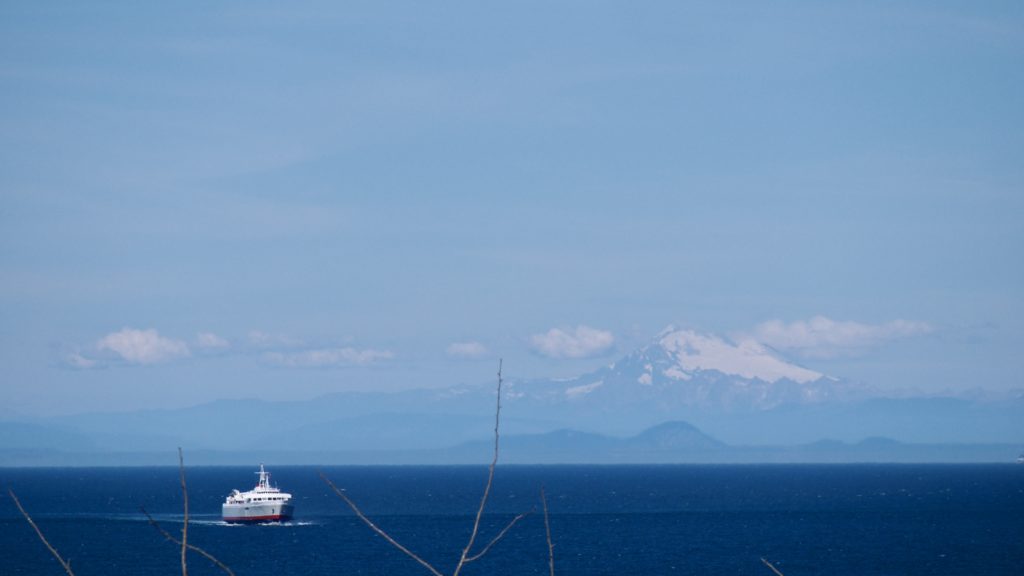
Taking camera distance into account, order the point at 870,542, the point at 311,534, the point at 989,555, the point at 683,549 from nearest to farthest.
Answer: the point at 989,555
the point at 683,549
the point at 870,542
the point at 311,534

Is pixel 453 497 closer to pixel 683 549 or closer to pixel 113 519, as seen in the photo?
pixel 113 519

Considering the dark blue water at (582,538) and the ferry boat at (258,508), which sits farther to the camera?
the ferry boat at (258,508)

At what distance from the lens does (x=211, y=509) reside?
156m

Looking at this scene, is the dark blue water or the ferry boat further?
the ferry boat

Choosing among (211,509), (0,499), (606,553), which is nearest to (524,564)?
(606,553)

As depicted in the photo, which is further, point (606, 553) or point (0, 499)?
point (0, 499)

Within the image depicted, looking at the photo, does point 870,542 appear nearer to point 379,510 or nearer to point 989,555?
point 989,555

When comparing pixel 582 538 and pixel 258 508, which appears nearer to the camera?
pixel 582 538

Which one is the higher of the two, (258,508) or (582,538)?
(258,508)

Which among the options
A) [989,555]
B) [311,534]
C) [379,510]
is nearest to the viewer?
[989,555]

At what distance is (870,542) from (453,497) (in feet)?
309

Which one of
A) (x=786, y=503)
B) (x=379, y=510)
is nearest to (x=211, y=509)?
(x=379, y=510)

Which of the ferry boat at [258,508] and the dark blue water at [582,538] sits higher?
the ferry boat at [258,508]

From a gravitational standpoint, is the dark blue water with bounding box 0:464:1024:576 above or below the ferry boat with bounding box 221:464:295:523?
below
